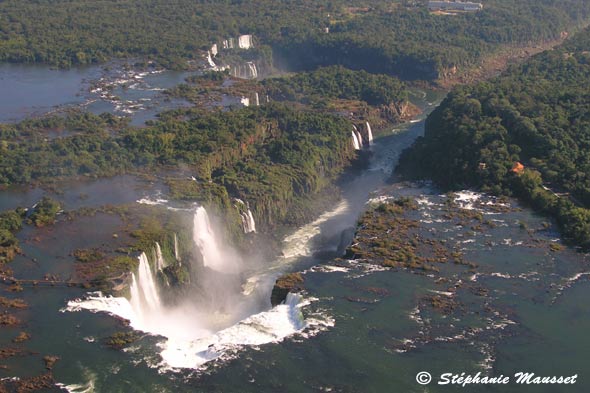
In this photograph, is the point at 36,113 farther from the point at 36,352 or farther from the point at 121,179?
the point at 36,352

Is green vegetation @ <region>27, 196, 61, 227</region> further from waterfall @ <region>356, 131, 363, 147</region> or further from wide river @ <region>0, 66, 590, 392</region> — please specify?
waterfall @ <region>356, 131, 363, 147</region>

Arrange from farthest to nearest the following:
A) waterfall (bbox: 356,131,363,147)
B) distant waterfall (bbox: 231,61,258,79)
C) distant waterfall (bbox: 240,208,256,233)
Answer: distant waterfall (bbox: 231,61,258,79) → waterfall (bbox: 356,131,363,147) → distant waterfall (bbox: 240,208,256,233)

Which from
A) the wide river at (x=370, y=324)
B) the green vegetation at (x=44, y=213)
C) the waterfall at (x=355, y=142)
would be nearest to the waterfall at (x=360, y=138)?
the waterfall at (x=355, y=142)

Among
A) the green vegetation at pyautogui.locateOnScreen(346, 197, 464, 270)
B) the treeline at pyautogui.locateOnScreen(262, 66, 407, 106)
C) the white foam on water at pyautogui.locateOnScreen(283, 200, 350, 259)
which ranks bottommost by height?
the white foam on water at pyautogui.locateOnScreen(283, 200, 350, 259)

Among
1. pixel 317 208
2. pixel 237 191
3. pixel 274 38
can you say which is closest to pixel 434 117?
pixel 317 208

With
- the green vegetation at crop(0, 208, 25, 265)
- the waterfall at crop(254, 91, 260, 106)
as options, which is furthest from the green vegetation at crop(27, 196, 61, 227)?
the waterfall at crop(254, 91, 260, 106)

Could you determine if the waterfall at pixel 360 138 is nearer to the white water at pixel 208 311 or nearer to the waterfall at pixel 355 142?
the waterfall at pixel 355 142

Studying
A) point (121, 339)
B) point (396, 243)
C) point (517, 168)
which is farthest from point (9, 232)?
point (517, 168)
